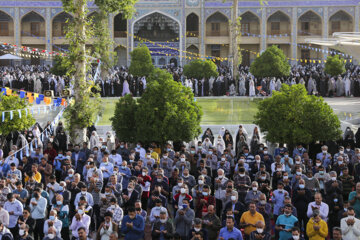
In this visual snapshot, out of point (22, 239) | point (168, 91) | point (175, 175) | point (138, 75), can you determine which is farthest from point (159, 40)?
point (22, 239)

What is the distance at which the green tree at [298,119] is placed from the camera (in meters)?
12.3

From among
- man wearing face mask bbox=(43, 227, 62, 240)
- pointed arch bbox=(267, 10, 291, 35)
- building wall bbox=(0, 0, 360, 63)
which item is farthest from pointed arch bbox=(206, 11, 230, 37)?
man wearing face mask bbox=(43, 227, 62, 240)

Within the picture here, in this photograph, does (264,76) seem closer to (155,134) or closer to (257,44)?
(155,134)

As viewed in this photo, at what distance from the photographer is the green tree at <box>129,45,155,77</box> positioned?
2809cm

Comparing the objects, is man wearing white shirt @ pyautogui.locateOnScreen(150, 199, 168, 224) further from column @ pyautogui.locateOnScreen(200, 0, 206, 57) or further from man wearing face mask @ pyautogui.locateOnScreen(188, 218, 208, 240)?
column @ pyautogui.locateOnScreen(200, 0, 206, 57)

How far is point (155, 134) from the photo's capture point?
1247 cm

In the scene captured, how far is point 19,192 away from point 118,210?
168 centimetres

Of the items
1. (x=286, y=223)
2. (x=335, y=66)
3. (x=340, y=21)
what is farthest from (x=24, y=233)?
(x=340, y=21)

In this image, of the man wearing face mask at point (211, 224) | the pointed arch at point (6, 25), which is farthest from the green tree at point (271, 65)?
the pointed arch at point (6, 25)

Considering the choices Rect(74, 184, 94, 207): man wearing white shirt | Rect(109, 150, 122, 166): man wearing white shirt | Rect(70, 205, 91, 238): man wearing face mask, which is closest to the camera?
Rect(70, 205, 91, 238): man wearing face mask

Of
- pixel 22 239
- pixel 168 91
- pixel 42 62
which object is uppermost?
pixel 42 62

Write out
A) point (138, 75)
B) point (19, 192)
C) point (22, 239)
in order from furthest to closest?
point (138, 75), point (19, 192), point (22, 239)

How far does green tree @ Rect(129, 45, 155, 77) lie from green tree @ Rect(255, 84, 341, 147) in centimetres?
1573

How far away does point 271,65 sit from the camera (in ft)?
85.2
